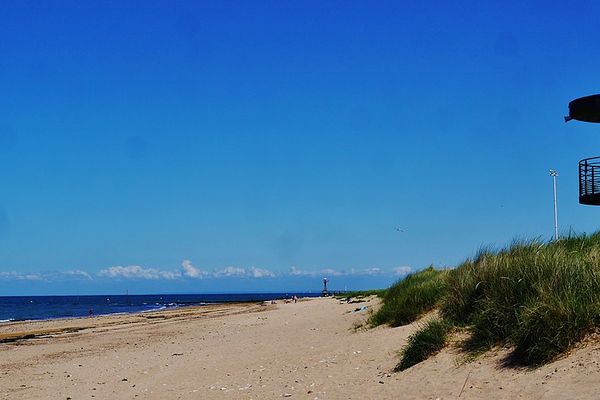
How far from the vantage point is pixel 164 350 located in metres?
19.0

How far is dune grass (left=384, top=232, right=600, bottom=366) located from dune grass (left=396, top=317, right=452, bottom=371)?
0.12 feet

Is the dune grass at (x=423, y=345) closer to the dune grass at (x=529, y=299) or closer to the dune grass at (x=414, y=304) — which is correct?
the dune grass at (x=529, y=299)

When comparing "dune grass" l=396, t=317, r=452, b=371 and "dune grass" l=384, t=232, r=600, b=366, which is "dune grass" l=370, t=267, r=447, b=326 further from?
"dune grass" l=396, t=317, r=452, b=371

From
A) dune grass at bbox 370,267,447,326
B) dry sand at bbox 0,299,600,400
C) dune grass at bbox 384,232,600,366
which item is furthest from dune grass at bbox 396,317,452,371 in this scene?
dune grass at bbox 370,267,447,326

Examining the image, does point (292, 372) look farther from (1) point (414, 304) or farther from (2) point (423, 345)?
(1) point (414, 304)

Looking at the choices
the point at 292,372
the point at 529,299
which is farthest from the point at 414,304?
the point at 529,299

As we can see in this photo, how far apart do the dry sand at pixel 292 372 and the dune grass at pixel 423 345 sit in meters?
0.28

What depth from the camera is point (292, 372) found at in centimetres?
1136

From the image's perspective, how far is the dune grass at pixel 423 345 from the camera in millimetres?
9875

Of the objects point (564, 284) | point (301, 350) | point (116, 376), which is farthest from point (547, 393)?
point (116, 376)

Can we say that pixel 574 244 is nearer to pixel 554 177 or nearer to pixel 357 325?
pixel 357 325

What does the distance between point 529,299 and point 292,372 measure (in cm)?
458

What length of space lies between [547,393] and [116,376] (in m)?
10.1

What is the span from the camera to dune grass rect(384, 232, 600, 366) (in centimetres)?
790
